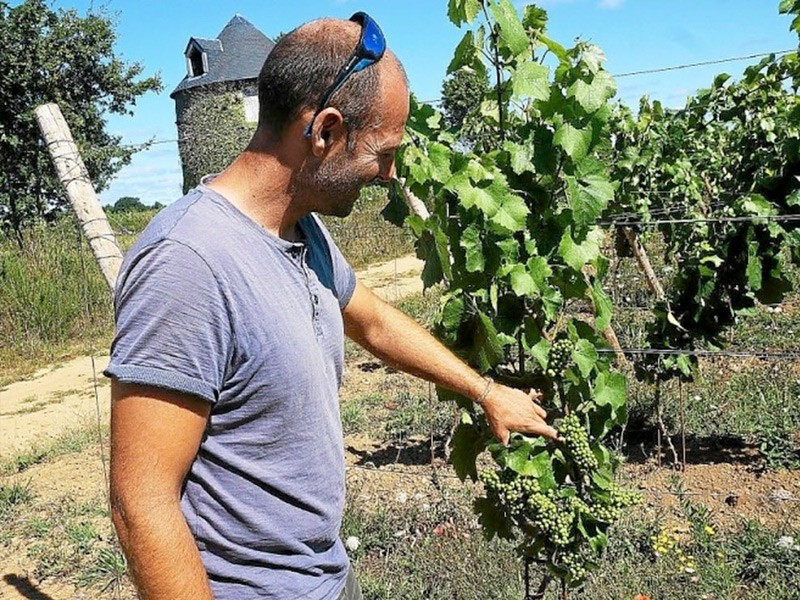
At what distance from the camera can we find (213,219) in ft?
4.99

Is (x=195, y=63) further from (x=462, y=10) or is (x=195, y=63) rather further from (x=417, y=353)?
(x=417, y=353)

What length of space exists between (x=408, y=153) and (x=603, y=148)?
0.57 meters

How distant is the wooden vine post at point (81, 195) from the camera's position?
11.7 ft

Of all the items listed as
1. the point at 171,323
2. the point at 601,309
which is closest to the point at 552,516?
the point at 601,309

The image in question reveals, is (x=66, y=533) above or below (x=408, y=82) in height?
below

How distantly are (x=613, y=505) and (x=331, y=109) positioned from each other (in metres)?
1.50

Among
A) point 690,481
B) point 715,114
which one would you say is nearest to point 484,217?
point 690,481

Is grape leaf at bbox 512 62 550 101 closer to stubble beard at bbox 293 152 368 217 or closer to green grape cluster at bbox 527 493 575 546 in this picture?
stubble beard at bbox 293 152 368 217

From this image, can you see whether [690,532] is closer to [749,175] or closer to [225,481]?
[749,175]

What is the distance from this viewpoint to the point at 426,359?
2277 millimetres

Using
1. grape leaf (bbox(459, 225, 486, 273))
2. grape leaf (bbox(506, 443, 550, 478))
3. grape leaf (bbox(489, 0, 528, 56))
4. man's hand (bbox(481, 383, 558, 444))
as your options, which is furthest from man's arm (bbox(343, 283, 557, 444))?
grape leaf (bbox(489, 0, 528, 56))

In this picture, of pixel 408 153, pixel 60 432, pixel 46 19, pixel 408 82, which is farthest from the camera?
pixel 46 19

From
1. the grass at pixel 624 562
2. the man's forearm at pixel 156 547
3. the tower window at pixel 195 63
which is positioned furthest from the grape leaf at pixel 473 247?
the tower window at pixel 195 63

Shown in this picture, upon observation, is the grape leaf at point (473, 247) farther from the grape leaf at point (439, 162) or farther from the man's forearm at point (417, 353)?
the man's forearm at point (417, 353)
